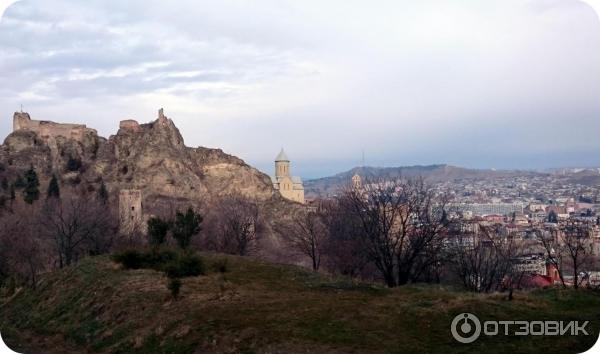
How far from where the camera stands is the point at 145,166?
82.1 meters

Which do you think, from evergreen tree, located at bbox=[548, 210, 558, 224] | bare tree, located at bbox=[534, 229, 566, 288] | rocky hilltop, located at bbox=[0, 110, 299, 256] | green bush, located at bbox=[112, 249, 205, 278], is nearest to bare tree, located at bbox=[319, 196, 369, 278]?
green bush, located at bbox=[112, 249, 205, 278]

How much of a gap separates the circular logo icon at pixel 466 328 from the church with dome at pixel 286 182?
89136mm

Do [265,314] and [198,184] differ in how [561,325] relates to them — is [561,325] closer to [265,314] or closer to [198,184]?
[265,314]

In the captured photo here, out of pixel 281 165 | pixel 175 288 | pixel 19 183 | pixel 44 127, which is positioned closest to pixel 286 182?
pixel 281 165

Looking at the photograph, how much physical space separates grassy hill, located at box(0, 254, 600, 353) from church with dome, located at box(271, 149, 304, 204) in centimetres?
8370

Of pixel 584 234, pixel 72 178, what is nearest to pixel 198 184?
pixel 72 178

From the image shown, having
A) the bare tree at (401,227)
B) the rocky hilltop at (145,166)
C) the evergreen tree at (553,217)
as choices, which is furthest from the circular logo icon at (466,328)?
the rocky hilltop at (145,166)

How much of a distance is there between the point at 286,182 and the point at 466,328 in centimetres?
9487

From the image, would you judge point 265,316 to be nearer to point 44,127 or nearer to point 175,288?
point 175,288

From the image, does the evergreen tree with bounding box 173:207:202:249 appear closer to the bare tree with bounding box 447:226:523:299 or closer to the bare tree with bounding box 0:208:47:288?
the bare tree with bounding box 0:208:47:288

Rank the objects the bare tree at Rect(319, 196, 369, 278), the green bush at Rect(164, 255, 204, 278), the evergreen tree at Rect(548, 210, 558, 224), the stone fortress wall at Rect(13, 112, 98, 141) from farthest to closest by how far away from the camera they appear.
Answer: the stone fortress wall at Rect(13, 112, 98, 141), the evergreen tree at Rect(548, 210, 558, 224), the bare tree at Rect(319, 196, 369, 278), the green bush at Rect(164, 255, 204, 278)

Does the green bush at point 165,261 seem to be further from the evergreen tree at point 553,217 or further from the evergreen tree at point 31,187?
the evergreen tree at point 31,187

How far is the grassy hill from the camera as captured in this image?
10.3 m

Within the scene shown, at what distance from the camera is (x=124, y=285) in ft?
53.0
